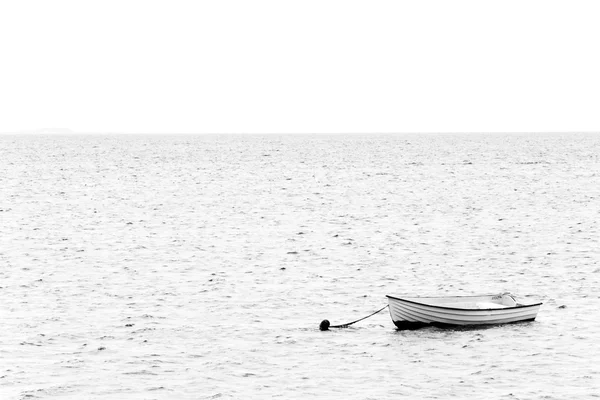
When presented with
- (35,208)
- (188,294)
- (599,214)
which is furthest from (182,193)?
(188,294)

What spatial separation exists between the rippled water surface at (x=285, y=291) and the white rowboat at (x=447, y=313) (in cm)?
44

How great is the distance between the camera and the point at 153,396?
20969 mm

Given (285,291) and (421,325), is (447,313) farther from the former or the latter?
(285,291)

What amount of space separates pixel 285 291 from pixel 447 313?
8.87 meters

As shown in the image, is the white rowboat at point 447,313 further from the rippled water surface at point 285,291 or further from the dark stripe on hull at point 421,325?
the rippled water surface at point 285,291

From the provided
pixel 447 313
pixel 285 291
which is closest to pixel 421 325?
pixel 447 313

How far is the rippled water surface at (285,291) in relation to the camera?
2248 cm

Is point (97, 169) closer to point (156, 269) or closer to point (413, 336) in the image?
point (156, 269)

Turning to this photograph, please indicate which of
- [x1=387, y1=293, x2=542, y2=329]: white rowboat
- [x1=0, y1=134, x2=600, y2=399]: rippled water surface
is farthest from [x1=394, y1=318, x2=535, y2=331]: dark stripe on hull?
[x1=0, y1=134, x2=600, y2=399]: rippled water surface

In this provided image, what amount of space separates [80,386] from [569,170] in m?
103

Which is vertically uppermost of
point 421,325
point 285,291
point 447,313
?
point 447,313

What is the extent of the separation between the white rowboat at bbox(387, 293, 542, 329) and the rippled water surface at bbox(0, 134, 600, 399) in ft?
1.44

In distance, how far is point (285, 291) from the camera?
34594mm

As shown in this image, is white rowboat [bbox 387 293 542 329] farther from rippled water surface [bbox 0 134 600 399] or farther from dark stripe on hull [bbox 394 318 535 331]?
rippled water surface [bbox 0 134 600 399]
